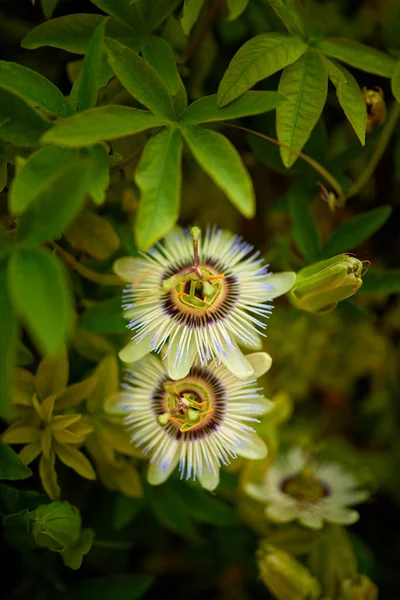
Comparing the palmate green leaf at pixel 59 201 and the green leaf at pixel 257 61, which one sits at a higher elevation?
the green leaf at pixel 257 61

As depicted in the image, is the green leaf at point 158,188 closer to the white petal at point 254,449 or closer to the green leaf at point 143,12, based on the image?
the green leaf at point 143,12

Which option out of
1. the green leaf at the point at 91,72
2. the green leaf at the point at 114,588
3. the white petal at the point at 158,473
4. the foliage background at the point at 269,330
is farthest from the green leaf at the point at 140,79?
the green leaf at the point at 114,588

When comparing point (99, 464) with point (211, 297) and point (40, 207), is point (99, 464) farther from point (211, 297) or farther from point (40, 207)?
point (40, 207)

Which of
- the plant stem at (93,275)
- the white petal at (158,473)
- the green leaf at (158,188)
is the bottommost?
the white petal at (158,473)

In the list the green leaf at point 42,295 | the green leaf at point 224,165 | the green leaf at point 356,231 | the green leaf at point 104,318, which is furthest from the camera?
the green leaf at point 356,231

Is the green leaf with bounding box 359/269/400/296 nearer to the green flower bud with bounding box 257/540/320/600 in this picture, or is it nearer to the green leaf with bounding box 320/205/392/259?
the green leaf with bounding box 320/205/392/259
